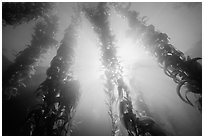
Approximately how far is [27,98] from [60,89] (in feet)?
63.9

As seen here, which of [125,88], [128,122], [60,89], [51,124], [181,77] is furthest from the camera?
[125,88]

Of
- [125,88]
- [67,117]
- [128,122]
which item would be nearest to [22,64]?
[67,117]

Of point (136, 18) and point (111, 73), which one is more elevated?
point (136, 18)

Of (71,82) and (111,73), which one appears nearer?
(71,82)

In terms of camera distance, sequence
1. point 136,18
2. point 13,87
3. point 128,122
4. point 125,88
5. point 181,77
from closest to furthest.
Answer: point 181,77, point 128,122, point 136,18, point 125,88, point 13,87

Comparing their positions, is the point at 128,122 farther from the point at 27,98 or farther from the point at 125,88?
the point at 27,98

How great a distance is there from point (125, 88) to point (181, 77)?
7.92 m

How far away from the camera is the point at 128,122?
39.7ft

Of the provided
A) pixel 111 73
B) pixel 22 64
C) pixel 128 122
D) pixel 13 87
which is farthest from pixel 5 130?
pixel 128 122

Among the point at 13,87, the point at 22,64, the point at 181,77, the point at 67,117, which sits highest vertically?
the point at 22,64

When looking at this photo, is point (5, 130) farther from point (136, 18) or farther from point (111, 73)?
point (136, 18)

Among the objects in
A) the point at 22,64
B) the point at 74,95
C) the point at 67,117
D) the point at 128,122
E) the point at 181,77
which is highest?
the point at 22,64

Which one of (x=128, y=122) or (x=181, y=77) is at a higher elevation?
(x=181, y=77)

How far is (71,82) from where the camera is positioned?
1514 centimetres
